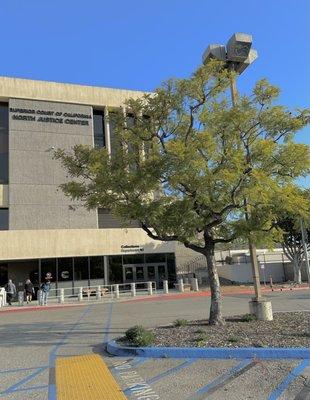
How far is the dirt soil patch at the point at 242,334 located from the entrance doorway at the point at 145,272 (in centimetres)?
2741

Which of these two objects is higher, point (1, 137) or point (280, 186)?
point (1, 137)

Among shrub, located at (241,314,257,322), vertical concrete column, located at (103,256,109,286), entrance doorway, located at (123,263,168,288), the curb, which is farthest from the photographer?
entrance doorway, located at (123,263,168,288)

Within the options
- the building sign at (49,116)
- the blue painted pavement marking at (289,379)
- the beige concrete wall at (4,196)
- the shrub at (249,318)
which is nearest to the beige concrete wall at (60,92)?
the building sign at (49,116)

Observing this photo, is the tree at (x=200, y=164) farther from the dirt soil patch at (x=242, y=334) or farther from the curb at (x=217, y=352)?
the curb at (x=217, y=352)

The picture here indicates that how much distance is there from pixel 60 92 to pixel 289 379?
36819 mm

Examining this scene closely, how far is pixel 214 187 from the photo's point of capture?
1148cm

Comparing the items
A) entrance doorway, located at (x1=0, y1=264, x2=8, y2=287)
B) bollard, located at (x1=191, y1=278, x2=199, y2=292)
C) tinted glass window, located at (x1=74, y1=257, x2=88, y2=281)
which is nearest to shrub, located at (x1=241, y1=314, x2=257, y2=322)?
bollard, located at (x1=191, y1=278, x2=199, y2=292)

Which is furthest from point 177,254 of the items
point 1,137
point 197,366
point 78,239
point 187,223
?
point 197,366

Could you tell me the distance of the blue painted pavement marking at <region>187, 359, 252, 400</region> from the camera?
6.51 m

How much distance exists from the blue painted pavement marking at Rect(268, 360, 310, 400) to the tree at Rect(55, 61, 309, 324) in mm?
3957

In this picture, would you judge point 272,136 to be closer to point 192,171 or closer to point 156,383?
point 192,171

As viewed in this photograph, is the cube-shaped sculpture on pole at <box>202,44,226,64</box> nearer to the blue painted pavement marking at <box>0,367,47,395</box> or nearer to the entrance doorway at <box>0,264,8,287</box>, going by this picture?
the blue painted pavement marking at <box>0,367,47,395</box>

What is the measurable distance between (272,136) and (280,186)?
1.44 meters

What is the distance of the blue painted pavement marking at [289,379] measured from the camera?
6.35m
